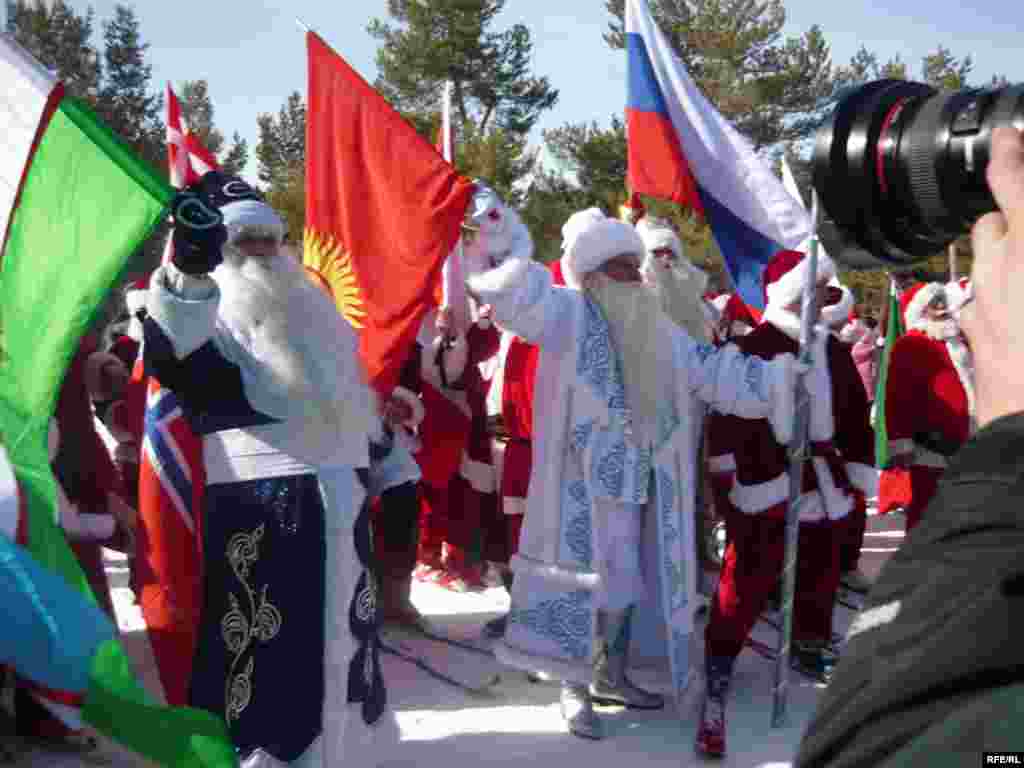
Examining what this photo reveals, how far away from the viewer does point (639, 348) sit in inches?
147

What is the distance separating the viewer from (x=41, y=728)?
11.7ft

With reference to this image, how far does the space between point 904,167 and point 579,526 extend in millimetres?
2634

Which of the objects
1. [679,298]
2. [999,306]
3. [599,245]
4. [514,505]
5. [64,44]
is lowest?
[514,505]

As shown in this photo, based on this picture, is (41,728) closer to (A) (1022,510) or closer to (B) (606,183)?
(A) (1022,510)

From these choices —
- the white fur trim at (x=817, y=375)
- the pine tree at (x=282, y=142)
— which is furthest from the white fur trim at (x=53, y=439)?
the pine tree at (x=282, y=142)

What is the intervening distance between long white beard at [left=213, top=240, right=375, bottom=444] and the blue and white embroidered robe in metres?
0.75

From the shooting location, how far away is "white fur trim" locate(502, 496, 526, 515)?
14.9ft

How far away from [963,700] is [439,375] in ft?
16.7

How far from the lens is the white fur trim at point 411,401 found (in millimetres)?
4969

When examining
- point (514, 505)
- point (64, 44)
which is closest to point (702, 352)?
point (514, 505)

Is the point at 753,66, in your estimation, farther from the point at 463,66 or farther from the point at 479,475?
the point at 479,475

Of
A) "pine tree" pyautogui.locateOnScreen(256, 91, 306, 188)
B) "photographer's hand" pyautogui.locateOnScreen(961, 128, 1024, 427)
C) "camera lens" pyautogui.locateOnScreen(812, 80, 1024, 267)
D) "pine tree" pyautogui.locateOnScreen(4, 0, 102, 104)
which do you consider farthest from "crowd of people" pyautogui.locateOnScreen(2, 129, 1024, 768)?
"pine tree" pyautogui.locateOnScreen(256, 91, 306, 188)

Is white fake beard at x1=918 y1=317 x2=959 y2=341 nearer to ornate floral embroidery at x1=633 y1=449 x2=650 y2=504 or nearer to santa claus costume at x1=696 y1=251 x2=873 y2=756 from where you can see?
santa claus costume at x1=696 y1=251 x2=873 y2=756

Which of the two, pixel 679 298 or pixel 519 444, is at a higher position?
pixel 679 298
